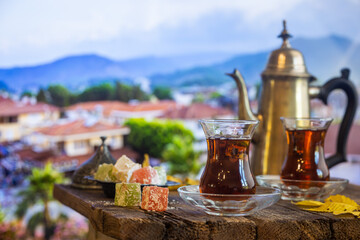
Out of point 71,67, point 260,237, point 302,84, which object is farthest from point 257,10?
point 260,237

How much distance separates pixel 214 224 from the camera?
32.6 inches

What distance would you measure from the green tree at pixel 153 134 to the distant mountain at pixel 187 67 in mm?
419

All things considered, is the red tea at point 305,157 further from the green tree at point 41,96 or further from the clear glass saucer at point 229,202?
the green tree at point 41,96

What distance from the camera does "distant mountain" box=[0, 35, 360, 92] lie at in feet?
15.7

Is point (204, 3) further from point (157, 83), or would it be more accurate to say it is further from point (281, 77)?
point (281, 77)

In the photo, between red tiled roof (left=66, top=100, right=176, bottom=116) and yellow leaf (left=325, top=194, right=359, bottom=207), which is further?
red tiled roof (left=66, top=100, right=176, bottom=116)

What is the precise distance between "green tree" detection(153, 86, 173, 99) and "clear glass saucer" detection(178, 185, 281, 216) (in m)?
4.22

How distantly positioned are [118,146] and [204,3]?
62.3 inches

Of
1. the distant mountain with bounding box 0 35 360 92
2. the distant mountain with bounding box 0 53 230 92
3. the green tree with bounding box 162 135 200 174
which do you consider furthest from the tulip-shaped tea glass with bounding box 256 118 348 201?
the green tree with bounding box 162 135 200 174

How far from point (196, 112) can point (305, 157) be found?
13.1 ft

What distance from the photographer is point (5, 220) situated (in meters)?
4.56

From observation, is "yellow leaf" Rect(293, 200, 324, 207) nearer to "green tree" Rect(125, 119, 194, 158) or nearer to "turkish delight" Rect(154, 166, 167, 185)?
"turkish delight" Rect(154, 166, 167, 185)

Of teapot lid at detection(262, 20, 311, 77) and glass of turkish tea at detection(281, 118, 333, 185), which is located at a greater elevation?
teapot lid at detection(262, 20, 311, 77)

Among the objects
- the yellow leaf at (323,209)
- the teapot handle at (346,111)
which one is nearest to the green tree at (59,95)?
the teapot handle at (346,111)
